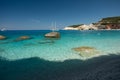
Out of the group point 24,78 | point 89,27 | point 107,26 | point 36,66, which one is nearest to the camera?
point 24,78

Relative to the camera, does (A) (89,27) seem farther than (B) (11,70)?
Yes

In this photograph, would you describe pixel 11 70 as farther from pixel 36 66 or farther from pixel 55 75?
pixel 55 75

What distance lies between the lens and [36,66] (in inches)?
525

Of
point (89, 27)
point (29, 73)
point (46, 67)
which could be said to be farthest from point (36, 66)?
point (89, 27)

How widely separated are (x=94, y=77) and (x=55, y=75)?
285cm

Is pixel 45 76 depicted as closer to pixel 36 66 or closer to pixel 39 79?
pixel 39 79

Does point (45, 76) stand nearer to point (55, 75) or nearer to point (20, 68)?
point (55, 75)

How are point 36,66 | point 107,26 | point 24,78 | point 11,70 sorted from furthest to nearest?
point 107,26 < point 36,66 < point 11,70 < point 24,78

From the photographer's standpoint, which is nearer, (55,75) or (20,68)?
(55,75)

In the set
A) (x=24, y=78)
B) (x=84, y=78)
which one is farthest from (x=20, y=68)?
(x=84, y=78)

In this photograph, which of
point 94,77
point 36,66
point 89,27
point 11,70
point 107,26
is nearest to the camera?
point 94,77

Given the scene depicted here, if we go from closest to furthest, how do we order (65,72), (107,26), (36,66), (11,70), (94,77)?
1. (94,77)
2. (65,72)
3. (11,70)
4. (36,66)
5. (107,26)

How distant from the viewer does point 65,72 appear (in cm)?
1141

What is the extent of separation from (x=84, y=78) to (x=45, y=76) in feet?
9.33
